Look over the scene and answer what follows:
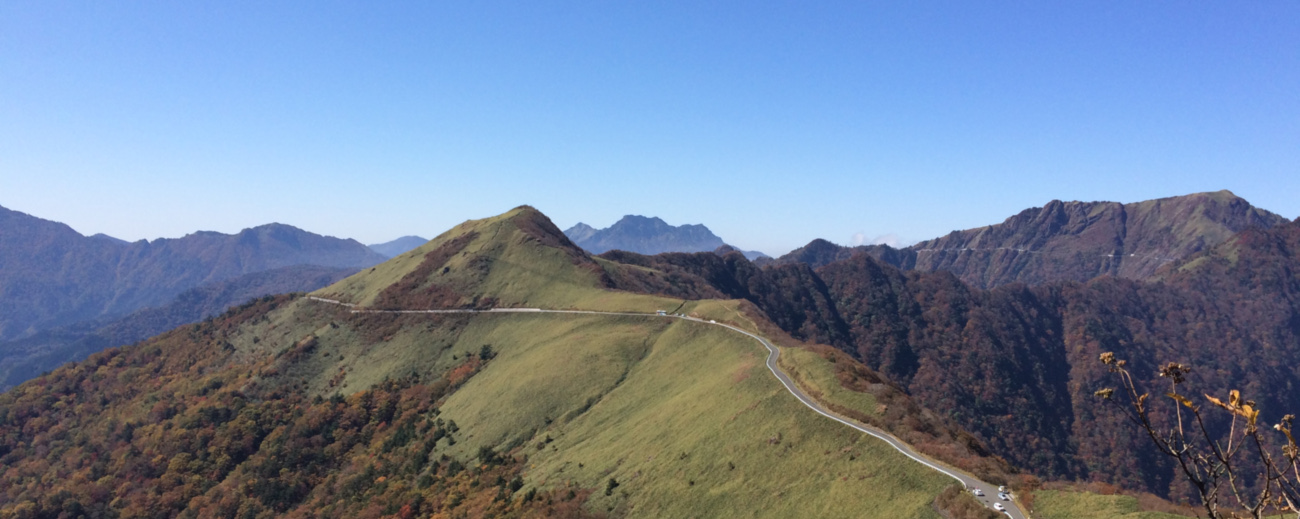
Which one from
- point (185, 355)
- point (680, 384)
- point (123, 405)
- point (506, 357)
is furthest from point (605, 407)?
point (185, 355)

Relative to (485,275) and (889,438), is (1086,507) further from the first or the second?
(485,275)

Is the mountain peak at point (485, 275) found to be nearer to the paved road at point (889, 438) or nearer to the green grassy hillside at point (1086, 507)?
the paved road at point (889, 438)

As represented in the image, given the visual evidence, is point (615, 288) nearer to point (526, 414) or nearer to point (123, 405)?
point (526, 414)

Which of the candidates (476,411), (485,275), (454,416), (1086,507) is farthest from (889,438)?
(485,275)

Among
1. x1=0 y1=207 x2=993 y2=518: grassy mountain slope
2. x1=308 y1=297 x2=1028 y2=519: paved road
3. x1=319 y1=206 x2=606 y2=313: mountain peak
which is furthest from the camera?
x1=319 y1=206 x2=606 y2=313: mountain peak

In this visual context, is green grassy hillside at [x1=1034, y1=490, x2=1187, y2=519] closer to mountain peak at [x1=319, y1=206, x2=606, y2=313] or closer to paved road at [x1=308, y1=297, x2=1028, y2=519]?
paved road at [x1=308, y1=297, x2=1028, y2=519]

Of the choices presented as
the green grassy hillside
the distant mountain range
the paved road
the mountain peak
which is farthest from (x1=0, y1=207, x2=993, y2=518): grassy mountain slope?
the green grassy hillside

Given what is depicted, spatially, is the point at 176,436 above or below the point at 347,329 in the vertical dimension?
below

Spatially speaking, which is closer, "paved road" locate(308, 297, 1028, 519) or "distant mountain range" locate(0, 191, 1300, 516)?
"paved road" locate(308, 297, 1028, 519)
